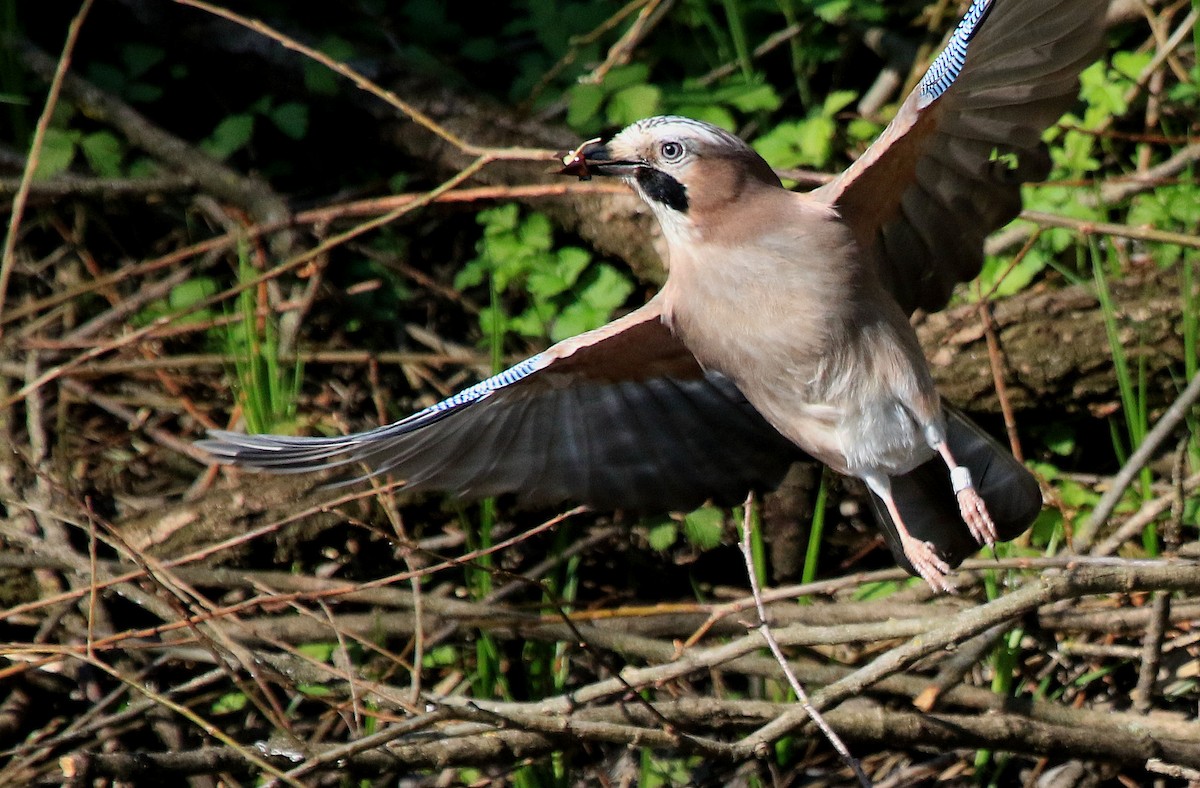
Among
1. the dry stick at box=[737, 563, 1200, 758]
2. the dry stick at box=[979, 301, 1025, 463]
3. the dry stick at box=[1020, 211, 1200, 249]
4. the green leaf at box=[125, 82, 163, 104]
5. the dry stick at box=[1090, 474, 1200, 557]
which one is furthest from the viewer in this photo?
the green leaf at box=[125, 82, 163, 104]

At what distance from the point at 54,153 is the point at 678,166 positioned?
9.62 feet

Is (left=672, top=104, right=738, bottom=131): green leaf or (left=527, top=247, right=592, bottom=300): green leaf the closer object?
(left=527, top=247, right=592, bottom=300): green leaf

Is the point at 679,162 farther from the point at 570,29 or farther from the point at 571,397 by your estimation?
the point at 570,29

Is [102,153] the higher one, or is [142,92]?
[142,92]

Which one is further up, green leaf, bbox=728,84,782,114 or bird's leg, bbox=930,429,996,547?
green leaf, bbox=728,84,782,114

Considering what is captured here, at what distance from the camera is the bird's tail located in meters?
3.70

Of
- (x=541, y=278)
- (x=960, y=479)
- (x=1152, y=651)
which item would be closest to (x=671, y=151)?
(x=960, y=479)

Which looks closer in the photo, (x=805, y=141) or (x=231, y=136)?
(x=805, y=141)

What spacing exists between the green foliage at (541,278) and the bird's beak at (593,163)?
1.26 m

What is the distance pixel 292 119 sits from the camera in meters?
5.66

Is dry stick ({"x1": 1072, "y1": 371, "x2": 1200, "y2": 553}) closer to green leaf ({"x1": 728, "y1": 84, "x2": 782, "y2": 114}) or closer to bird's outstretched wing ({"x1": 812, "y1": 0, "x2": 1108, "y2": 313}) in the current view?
bird's outstretched wing ({"x1": 812, "y1": 0, "x2": 1108, "y2": 313})

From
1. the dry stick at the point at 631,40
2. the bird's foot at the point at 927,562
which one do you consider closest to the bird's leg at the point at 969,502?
the bird's foot at the point at 927,562

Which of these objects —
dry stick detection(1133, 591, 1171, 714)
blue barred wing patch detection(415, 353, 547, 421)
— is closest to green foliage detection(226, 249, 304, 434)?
blue barred wing patch detection(415, 353, 547, 421)

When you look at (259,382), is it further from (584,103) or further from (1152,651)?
(1152,651)
